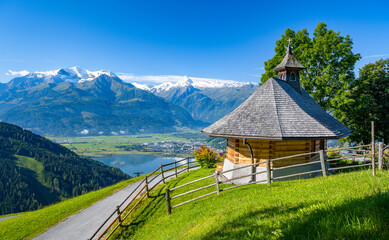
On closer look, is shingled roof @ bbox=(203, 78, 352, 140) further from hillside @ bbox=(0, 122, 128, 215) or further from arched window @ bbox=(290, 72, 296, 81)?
hillside @ bbox=(0, 122, 128, 215)

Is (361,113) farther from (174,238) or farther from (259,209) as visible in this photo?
(174,238)

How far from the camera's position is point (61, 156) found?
513 ft

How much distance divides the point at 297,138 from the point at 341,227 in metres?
10.5

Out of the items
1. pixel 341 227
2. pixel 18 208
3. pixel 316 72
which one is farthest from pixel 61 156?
pixel 341 227

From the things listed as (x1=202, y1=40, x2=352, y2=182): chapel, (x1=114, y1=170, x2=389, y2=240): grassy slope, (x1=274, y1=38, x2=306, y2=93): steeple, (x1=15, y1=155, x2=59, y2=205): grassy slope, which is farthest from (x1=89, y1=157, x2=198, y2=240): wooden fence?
(x1=15, y1=155, x2=59, y2=205): grassy slope

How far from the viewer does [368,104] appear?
27.5m

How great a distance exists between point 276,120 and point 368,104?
20.9 m

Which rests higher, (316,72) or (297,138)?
(316,72)

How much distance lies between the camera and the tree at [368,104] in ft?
86.7

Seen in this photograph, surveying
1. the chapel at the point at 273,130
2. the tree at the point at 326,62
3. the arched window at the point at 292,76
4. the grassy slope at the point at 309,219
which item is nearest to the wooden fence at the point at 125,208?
the grassy slope at the point at 309,219

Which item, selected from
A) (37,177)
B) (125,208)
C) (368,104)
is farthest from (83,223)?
(37,177)

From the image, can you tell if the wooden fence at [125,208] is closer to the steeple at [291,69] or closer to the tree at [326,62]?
the steeple at [291,69]

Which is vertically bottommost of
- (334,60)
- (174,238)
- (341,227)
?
(174,238)

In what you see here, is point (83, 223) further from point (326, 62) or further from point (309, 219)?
point (326, 62)
